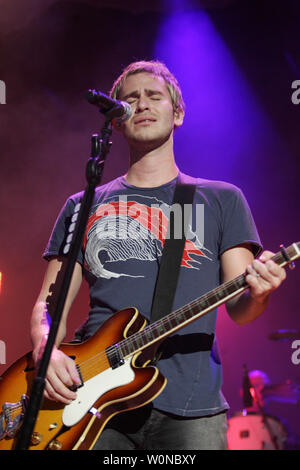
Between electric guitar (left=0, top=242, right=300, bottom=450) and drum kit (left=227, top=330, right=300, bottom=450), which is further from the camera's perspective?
drum kit (left=227, top=330, right=300, bottom=450)

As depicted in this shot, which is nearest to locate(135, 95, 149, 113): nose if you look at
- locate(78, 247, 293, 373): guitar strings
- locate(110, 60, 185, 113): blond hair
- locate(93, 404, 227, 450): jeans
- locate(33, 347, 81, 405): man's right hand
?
locate(110, 60, 185, 113): blond hair

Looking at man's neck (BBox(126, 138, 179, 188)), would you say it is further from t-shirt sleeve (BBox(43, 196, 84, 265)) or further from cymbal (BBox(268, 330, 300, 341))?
cymbal (BBox(268, 330, 300, 341))

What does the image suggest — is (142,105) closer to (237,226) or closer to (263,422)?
(237,226)

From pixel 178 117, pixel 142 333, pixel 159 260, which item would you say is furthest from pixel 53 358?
pixel 178 117

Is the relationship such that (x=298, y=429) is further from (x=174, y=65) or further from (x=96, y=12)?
(x=96, y=12)

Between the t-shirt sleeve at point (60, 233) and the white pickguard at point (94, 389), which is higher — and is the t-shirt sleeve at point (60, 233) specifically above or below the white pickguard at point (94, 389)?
above

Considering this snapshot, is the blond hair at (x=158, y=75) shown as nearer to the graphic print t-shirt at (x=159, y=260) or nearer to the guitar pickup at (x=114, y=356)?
the graphic print t-shirt at (x=159, y=260)

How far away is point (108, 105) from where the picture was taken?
2143mm

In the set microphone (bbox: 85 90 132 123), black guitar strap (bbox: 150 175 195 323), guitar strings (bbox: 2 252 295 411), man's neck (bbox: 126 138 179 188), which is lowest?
guitar strings (bbox: 2 252 295 411)

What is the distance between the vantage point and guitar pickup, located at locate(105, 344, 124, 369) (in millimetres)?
2223

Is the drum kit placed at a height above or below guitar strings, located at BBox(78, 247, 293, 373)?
below

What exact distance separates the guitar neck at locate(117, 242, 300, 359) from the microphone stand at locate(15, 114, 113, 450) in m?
0.47

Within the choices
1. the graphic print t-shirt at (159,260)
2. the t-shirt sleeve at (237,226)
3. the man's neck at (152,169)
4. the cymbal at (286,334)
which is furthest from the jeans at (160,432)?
the cymbal at (286,334)

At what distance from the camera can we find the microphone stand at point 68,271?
167cm
